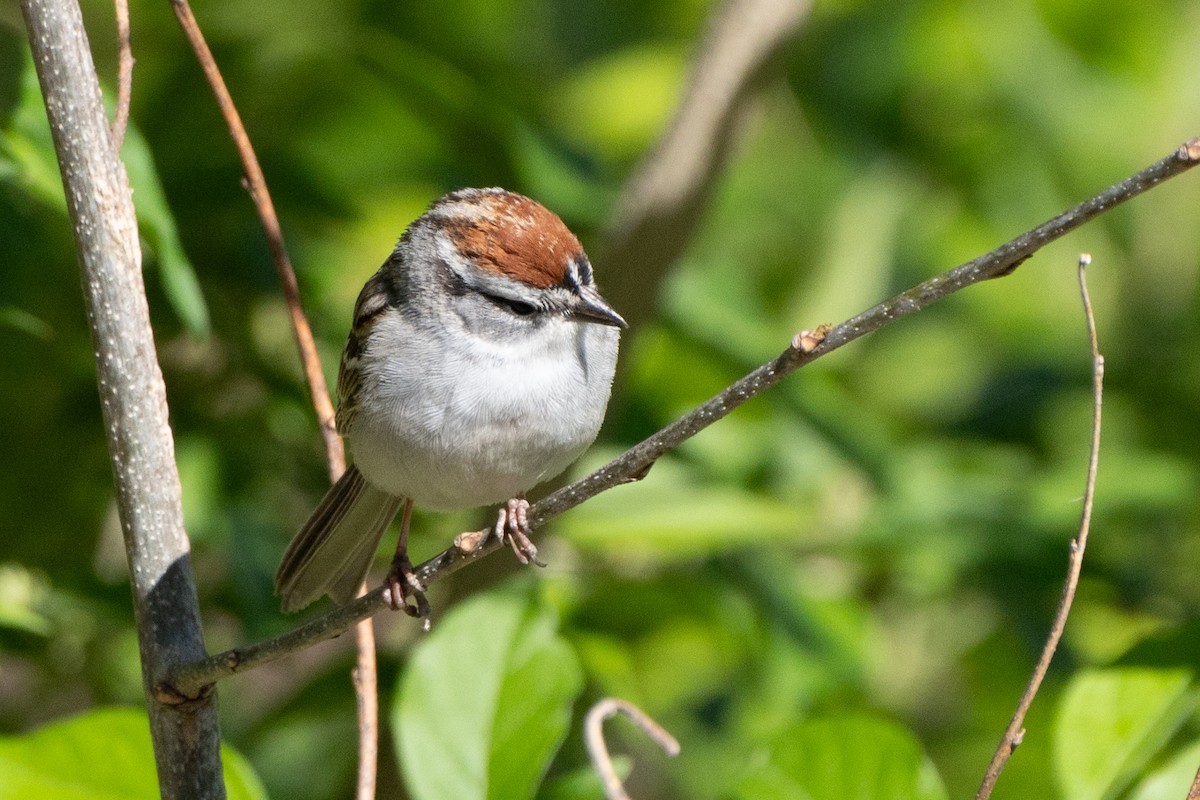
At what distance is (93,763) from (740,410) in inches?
81.9

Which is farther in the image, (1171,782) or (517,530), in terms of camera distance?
(517,530)

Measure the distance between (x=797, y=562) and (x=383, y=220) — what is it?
5.37ft

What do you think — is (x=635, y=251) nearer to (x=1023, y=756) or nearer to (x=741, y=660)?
(x=741, y=660)

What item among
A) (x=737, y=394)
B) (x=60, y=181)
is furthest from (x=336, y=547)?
(x=737, y=394)

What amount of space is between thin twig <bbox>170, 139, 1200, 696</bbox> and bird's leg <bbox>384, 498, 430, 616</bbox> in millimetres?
204

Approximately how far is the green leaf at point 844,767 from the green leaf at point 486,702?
1.16 feet

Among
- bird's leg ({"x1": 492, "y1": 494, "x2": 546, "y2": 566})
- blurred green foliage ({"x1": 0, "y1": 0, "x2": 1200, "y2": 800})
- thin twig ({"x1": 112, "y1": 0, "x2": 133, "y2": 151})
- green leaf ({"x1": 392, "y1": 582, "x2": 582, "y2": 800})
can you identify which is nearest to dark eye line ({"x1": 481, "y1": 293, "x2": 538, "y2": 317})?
bird's leg ({"x1": 492, "y1": 494, "x2": 546, "y2": 566})

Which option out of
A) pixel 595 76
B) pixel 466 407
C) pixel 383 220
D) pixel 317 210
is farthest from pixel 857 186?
pixel 466 407

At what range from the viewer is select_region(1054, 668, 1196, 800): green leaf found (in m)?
2.20

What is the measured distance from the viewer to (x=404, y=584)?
107 inches

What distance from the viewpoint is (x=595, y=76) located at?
4895 mm

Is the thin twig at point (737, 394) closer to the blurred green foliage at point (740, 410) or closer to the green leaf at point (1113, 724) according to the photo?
the blurred green foliage at point (740, 410)

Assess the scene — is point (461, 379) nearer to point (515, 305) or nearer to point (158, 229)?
point (515, 305)

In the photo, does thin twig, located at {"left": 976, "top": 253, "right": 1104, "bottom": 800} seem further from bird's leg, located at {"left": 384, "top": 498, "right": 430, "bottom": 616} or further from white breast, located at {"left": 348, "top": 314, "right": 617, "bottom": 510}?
white breast, located at {"left": 348, "top": 314, "right": 617, "bottom": 510}
